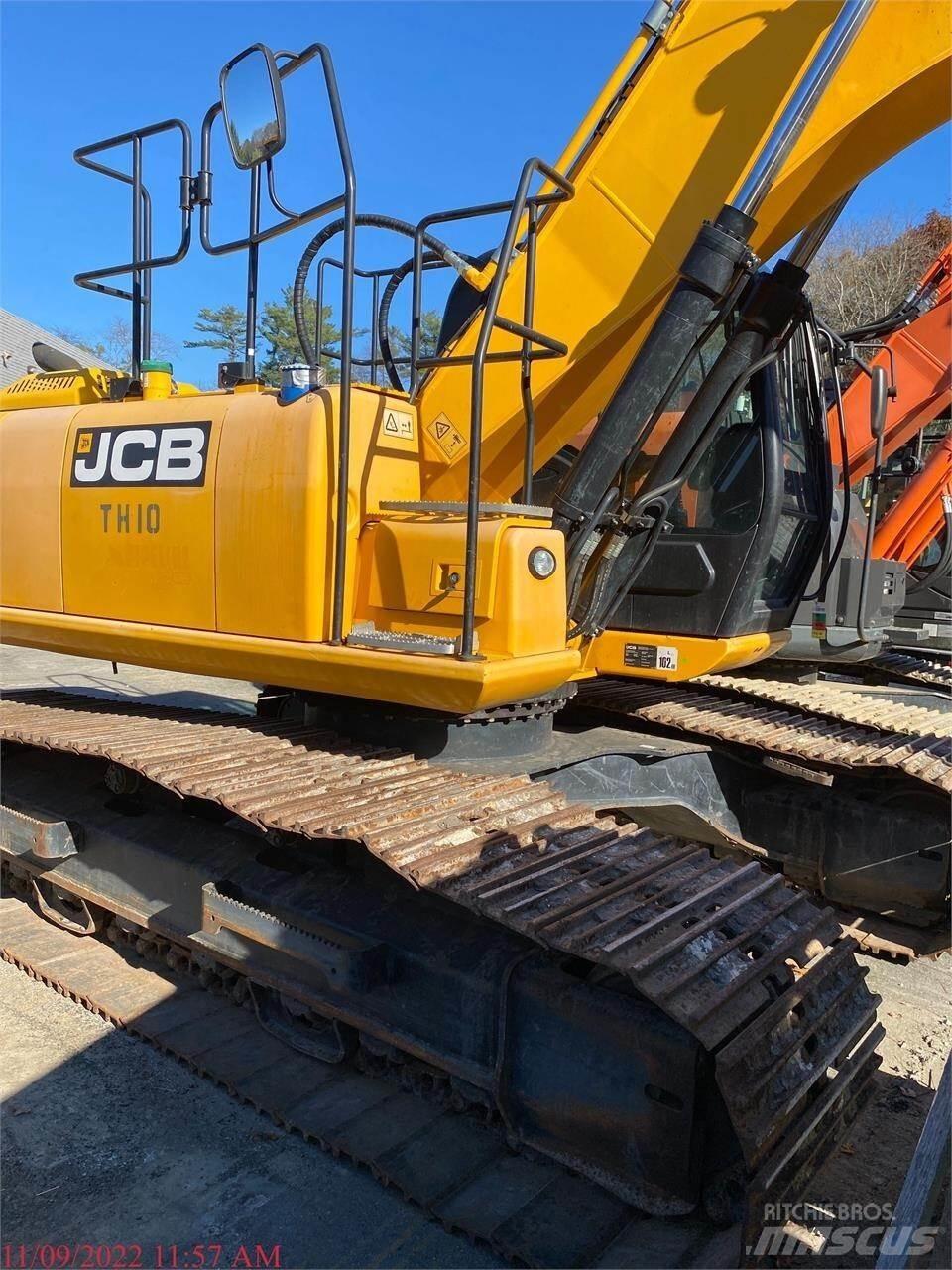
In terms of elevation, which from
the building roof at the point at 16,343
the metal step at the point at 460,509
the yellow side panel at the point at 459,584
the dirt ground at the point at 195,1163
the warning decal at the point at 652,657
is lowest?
the dirt ground at the point at 195,1163

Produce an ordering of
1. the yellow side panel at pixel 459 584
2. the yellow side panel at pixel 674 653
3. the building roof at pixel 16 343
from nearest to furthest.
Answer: the yellow side panel at pixel 459 584, the yellow side panel at pixel 674 653, the building roof at pixel 16 343

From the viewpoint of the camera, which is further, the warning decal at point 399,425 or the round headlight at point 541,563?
the warning decal at point 399,425

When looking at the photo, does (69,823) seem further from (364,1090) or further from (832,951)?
(832,951)

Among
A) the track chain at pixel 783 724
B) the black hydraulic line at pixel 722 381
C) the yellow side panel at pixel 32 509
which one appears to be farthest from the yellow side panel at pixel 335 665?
the track chain at pixel 783 724

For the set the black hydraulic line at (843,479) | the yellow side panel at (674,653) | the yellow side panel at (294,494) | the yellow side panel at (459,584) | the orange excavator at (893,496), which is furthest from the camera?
the orange excavator at (893,496)

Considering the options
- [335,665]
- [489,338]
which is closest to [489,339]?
[489,338]

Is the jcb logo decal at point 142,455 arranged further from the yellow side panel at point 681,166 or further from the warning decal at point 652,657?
the warning decal at point 652,657

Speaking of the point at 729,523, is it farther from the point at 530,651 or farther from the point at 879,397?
the point at 530,651

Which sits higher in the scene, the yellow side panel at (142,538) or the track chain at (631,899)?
the yellow side panel at (142,538)

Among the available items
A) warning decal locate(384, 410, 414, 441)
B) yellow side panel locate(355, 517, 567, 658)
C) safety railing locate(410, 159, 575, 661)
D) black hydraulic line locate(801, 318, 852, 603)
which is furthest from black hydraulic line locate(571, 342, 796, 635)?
warning decal locate(384, 410, 414, 441)

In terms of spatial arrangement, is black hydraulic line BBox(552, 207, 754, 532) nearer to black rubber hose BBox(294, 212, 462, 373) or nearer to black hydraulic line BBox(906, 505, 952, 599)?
black rubber hose BBox(294, 212, 462, 373)

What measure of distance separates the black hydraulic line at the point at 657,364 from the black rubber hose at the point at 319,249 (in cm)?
79

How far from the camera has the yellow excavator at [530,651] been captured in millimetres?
2547

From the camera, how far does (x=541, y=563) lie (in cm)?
305
